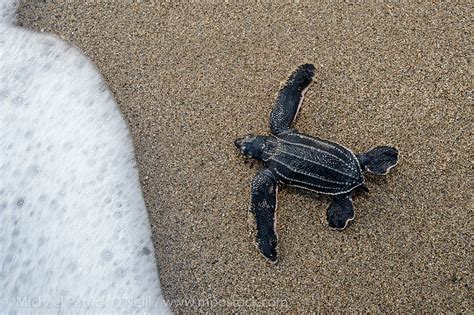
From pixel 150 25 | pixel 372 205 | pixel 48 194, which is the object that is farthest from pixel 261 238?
pixel 150 25

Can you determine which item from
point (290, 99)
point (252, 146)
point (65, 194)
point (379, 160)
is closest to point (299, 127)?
point (290, 99)

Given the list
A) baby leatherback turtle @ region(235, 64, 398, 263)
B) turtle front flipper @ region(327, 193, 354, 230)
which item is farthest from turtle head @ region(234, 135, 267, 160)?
turtle front flipper @ region(327, 193, 354, 230)

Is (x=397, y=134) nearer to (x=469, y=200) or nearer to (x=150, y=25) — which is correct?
(x=469, y=200)

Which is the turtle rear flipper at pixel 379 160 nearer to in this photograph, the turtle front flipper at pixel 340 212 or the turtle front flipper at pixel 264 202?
the turtle front flipper at pixel 340 212

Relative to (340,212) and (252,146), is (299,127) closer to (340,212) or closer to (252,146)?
(252,146)

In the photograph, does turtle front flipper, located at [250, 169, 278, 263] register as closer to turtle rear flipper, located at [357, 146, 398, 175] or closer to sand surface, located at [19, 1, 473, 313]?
sand surface, located at [19, 1, 473, 313]

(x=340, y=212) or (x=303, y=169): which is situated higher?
(x=303, y=169)

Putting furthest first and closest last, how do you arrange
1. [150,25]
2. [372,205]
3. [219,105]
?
1. [150,25]
2. [219,105]
3. [372,205]
